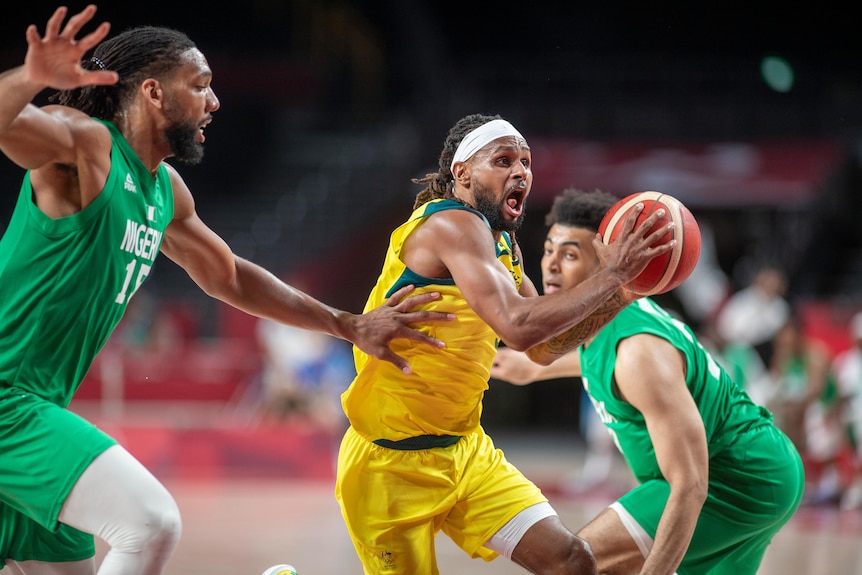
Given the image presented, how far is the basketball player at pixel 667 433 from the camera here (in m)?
3.86

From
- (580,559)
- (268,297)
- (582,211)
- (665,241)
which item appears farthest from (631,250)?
(268,297)

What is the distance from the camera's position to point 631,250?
3.35 m

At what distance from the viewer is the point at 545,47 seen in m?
20.9

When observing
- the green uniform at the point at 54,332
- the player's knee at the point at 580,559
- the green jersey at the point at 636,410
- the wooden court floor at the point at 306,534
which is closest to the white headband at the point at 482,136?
the green jersey at the point at 636,410

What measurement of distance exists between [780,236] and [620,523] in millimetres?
12531

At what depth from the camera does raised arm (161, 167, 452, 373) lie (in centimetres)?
364

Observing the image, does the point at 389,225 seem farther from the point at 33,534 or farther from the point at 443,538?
the point at 33,534

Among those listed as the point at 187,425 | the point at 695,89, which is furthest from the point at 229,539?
the point at 695,89

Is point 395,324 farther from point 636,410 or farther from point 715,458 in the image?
point 715,458

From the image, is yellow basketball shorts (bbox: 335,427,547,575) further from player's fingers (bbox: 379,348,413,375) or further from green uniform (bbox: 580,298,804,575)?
green uniform (bbox: 580,298,804,575)

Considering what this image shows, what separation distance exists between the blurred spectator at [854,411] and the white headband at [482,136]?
7869 mm

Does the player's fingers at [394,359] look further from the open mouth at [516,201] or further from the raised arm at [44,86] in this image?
the raised arm at [44,86]

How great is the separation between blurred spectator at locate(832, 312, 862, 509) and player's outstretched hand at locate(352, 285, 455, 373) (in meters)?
8.05

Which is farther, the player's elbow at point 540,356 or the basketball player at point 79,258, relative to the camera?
the player's elbow at point 540,356
